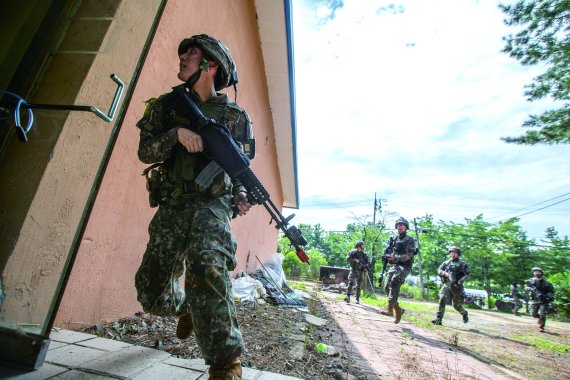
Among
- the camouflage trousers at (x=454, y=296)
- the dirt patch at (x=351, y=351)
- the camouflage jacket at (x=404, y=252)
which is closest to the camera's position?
the dirt patch at (x=351, y=351)

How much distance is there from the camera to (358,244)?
993 cm

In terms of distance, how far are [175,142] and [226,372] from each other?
1109 millimetres

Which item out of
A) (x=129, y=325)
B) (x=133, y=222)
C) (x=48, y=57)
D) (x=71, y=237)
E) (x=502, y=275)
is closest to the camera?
(x=71, y=237)

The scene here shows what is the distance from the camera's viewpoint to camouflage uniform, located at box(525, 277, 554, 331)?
8.37m

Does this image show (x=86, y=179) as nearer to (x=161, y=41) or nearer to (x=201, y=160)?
(x=201, y=160)

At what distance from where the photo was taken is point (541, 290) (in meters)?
8.80

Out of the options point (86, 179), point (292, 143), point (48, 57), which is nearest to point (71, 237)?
point (86, 179)

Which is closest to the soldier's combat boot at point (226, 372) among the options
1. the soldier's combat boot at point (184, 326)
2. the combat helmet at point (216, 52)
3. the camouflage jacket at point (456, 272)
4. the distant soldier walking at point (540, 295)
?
the soldier's combat boot at point (184, 326)

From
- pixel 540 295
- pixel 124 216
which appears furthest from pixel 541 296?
pixel 124 216

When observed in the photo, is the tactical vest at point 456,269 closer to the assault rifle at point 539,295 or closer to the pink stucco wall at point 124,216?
the assault rifle at point 539,295

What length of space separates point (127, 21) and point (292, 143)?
8013 millimetres

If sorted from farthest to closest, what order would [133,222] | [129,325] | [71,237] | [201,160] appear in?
[133,222] < [129,325] < [201,160] < [71,237]

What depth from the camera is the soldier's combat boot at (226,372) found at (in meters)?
1.16

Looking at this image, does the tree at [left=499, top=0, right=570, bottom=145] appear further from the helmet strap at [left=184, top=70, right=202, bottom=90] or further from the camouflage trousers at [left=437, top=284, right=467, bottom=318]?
the helmet strap at [left=184, top=70, right=202, bottom=90]
